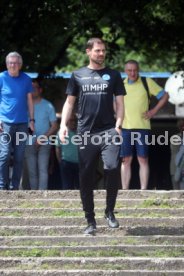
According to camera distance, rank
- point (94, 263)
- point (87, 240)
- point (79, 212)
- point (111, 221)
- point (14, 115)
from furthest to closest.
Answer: point (14, 115) → point (79, 212) → point (111, 221) → point (87, 240) → point (94, 263)

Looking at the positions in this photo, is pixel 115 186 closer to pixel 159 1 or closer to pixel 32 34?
pixel 159 1

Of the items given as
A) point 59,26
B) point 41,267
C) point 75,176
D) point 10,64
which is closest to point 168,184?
point 75,176

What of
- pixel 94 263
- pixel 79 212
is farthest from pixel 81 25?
pixel 94 263

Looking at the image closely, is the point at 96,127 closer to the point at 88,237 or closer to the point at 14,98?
the point at 88,237

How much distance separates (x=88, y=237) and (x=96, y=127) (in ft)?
4.14

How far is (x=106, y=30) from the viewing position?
2009 centimetres

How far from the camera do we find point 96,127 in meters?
10.8

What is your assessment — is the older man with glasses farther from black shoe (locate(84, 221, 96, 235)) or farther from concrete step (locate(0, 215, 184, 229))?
black shoe (locate(84, 221, 96, 235))

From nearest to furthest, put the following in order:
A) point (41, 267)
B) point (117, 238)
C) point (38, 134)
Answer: point (41, 267) < point (117, 238) < point (38, 134)

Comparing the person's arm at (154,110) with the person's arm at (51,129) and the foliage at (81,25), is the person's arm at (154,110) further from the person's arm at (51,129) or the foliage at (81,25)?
the person's arm at (51,129)

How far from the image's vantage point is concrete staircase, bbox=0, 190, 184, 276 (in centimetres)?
973

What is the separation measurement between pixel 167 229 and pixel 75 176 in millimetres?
4714

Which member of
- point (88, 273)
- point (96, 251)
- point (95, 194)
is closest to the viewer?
point (88, 273)

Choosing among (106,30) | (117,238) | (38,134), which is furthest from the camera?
(106,30)
